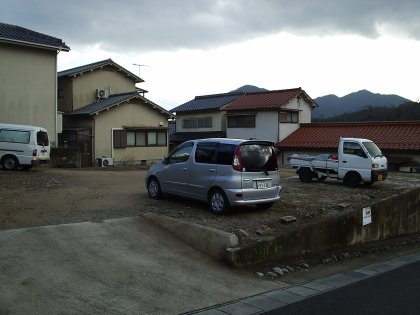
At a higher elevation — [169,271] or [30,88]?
[30,88]

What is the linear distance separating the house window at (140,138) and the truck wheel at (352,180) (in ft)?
55.5

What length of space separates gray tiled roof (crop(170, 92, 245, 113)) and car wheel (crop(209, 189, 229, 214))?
28.0m

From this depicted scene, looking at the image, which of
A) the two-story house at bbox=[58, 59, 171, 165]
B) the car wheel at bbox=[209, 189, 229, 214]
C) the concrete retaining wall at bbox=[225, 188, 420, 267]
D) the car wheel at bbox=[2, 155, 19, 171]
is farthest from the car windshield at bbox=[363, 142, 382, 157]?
the two-story house at bbox=[58, 59, 171, 165]

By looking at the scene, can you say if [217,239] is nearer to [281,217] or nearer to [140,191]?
[281,217]

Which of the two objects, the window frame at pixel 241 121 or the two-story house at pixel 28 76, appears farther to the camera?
the window frame at pixel 241 121

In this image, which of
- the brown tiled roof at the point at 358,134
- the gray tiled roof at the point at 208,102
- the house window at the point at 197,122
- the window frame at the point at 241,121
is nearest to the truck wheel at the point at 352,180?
the brown tiled roof at the point at 358,134

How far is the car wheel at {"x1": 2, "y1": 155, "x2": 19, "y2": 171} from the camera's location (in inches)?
732

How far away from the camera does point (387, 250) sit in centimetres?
1145

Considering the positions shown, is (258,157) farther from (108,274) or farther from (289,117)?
(289,117)

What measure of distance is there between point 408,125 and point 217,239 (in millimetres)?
25225

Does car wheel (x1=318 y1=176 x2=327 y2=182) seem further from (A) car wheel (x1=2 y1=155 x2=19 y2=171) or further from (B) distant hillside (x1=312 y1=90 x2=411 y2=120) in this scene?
(B) distant hillside (x1=312 y1=90 x2=411 y2=120)

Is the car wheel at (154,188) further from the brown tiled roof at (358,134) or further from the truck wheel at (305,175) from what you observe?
the brown tiled roof at (358,134)

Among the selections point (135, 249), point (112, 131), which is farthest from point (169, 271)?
point (112, 131)

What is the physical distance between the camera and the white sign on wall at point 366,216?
1177 centimetres
